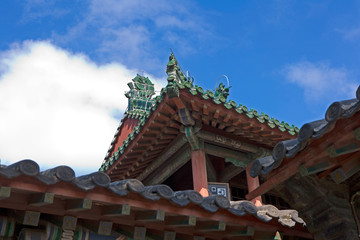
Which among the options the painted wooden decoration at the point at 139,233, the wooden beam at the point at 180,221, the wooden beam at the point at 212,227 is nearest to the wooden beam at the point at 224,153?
the wooden beam at the point at 212,227

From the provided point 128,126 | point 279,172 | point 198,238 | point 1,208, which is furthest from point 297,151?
point 128,126

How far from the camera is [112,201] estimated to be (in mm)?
4473

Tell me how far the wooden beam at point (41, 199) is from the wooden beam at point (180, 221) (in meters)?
1.62

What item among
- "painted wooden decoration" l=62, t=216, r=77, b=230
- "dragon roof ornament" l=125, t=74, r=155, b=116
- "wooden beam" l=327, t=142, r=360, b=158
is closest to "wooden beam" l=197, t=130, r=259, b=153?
"painted wooden decoration" l=62, t=216, r=77, b=230

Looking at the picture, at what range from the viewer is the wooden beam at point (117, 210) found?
451 centimetres

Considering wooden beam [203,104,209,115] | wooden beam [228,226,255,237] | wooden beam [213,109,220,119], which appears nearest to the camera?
wooden beam [228,226,255,237]

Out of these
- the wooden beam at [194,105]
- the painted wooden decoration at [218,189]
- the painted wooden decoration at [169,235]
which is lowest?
the painted wooden decoration at [169,235]

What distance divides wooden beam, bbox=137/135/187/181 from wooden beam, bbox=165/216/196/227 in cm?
385

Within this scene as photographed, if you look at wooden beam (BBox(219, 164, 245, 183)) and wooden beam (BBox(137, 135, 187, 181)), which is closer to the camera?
wooden beam (BBox(137, 135, 187, 181))

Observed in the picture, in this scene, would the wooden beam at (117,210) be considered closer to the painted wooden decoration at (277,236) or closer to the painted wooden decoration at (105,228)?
the painted wooden decoration at (105,228)

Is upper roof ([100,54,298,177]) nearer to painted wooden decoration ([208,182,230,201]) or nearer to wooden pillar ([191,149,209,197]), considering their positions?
wooden pillar ([191,149,209,197])

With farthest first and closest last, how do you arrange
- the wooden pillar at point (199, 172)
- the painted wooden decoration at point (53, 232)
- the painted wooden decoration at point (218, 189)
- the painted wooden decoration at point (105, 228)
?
the painted wooden decoration at point (218, 189)
the wooden pillar at point (199, 172)
the painted wooden decoration at point (105, 228)
the painted wooden decoration at point (53, 232)

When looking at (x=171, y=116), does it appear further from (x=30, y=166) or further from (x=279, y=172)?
(x=30, y=166)

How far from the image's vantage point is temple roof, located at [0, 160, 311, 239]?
3967 millimetres
